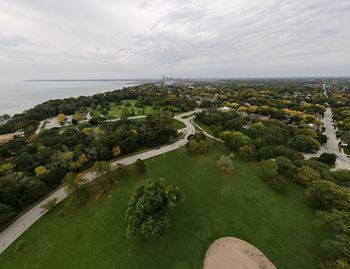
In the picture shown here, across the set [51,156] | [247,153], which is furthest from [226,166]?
[51,156]

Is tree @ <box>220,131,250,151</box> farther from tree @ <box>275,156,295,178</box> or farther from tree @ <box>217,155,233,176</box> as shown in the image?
tree @ <box>275,156,295,178</box>

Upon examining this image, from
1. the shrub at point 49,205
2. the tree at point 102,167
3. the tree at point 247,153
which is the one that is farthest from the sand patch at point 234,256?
the shrub at point 49,205

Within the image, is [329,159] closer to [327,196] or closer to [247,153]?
[247,153]

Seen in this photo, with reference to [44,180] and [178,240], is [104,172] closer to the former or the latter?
[44,180]

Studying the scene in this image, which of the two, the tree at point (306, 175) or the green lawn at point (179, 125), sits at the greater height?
the tree at point (306, 175)

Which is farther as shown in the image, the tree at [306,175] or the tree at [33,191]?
the tree at [306,175]

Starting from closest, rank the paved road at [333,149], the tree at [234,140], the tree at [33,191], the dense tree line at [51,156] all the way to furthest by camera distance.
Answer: the dense tree line at [51,156]
the tree at [33,191]
the paved road at [333,149]
the tree at [234,140]

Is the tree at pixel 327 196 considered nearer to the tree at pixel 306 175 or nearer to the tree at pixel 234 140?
the tree at pixel 306 175
